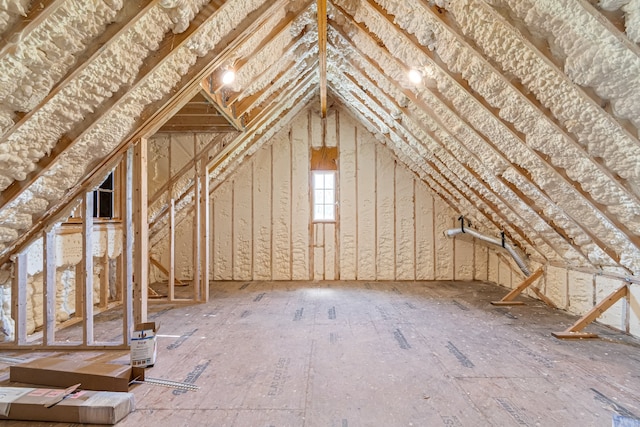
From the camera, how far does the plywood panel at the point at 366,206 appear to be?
21.7ft

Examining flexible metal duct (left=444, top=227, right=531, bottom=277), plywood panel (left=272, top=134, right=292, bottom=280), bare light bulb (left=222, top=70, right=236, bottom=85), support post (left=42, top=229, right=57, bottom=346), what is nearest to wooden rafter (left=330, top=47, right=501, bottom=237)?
flexible metal duct (left=444, top=227, right=531, bottom=277)

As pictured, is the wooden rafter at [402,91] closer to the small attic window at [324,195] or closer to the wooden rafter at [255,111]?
Result: the wooden rafter at [255,111]

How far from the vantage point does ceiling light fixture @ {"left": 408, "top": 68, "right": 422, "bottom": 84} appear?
3256mm

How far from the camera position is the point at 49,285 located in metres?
2.98

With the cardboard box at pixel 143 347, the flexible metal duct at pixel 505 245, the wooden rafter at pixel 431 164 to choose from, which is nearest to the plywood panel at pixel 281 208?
the wooden rafter at pixel 431 164

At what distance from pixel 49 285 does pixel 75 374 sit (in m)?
1.15

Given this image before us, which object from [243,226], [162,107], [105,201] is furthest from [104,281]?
[162,107]

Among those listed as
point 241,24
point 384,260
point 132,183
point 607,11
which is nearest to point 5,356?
point 132,183

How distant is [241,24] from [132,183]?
1.55 m

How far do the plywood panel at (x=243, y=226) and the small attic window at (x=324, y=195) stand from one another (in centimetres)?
119

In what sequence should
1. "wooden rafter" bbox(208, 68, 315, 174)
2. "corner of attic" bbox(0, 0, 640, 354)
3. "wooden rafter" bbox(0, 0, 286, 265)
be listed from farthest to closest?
"wooden rafter" bbox(208, 68, 315, 174) < "wooden rafter" bbox(0, 0, 286, 265) < "corner of attic" bbox(0, 0, 640, 354)

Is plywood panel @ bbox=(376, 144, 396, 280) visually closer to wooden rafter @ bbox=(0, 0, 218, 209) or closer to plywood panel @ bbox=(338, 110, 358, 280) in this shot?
plywood panel @ bbox=(338, 110, 358, 280)

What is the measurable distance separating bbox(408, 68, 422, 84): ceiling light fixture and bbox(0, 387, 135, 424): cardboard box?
3217 millimetres

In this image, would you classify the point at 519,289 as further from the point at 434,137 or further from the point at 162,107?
A: the point at 162,107
